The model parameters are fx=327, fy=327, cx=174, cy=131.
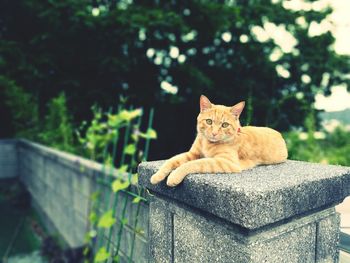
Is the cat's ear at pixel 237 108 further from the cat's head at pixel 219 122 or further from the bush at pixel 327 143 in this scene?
the bush at pixel 327 143

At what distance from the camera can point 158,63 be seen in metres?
9.40

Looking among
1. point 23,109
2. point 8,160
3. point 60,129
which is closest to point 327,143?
point 60,129

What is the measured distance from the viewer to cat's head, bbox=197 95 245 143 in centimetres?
149

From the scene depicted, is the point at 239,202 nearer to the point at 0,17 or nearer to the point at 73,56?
the point at 73,56

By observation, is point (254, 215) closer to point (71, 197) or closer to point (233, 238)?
point (233, 238)

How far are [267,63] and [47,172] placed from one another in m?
7.03

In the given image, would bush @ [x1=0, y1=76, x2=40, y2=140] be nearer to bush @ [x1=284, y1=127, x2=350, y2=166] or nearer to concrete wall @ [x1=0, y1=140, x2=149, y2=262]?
concrete wall @ [x1=0, y1=140, x2=149, y2=262]

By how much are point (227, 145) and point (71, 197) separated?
3.90 m

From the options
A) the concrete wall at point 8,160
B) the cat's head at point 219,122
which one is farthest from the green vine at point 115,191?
the concrete wall at point 8,160

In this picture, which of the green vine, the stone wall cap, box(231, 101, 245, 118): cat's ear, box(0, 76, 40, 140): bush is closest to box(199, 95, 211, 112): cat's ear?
box(231, 101, 245, 118): cat's ear

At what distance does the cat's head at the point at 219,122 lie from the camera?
58.6 inches

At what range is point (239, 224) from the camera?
1.02m

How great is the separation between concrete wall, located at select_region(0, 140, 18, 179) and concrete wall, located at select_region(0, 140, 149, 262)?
1.05m

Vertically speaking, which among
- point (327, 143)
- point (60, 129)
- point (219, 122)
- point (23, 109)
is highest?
point (219, 122)
